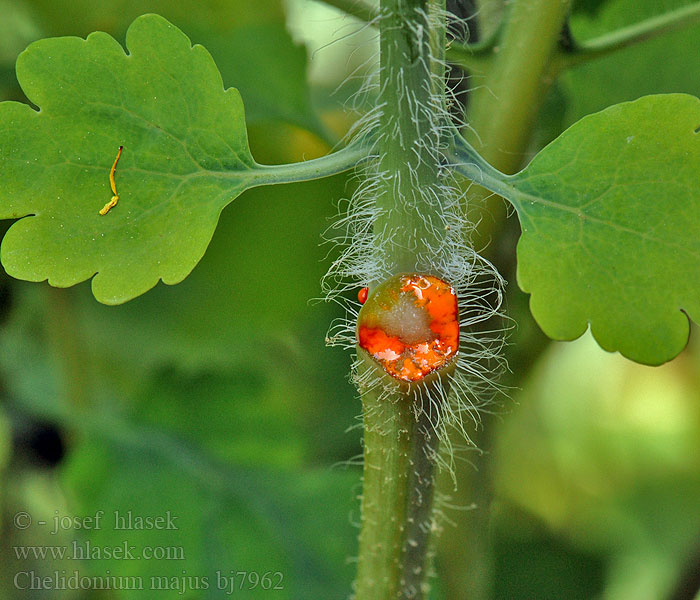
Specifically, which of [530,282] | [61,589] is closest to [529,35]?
[530,282]

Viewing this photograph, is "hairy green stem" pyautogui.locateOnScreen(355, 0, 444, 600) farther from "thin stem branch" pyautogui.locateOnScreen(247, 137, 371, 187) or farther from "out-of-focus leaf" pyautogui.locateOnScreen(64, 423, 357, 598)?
"out-of-focus leaf" pyautogui.locateOnScreen(64, 423, 357, 598)

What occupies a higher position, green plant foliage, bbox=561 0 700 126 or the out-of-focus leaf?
green plant foliage, bbox=561 0 700 126

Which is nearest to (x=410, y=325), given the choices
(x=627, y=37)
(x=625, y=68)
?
(x=627, y=37)

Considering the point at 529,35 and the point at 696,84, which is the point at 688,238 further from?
the point at 696,84

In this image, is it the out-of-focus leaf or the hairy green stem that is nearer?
the hairy green stem

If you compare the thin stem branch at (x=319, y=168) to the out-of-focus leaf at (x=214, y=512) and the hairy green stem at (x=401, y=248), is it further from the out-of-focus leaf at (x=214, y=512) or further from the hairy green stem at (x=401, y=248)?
the out-of-focus leaf at (x=214, y=512)

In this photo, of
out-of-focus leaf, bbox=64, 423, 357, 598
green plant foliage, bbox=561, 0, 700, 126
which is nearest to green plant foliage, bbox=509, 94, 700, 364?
green plant foliage, bbox=561, 0, 700, 126

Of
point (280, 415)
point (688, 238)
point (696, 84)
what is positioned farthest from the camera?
point (280, 415)
